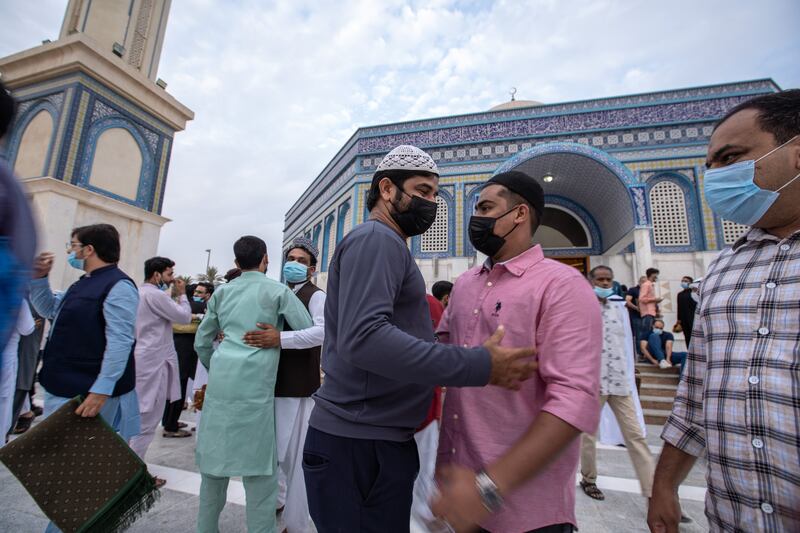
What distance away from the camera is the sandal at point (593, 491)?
120 inches

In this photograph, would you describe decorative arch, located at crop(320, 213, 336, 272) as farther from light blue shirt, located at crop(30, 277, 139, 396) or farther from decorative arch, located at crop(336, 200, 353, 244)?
light blue shirt, located at crop(30, 277, 139, 396)

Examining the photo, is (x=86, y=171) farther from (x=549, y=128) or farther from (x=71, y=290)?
(x=549, y=128)

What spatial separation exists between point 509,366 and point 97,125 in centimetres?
1152

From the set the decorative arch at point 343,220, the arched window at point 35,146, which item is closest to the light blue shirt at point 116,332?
the arched window at point 35,146

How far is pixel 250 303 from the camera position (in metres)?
2.39

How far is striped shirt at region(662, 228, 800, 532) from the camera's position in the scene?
0.97 metres

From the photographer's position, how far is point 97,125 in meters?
8.97

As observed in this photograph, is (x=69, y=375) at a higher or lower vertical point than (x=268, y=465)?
higher

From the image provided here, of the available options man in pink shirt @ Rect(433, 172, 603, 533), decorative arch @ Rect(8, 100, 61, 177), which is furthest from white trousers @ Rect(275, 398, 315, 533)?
decorative arch @ Rect(8, 100, 61, 177)

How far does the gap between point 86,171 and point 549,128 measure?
12.8 metres

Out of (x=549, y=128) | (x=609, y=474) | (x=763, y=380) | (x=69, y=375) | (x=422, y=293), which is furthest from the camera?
(x=549, y=128)

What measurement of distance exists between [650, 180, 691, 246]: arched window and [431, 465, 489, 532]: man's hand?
1221 cm

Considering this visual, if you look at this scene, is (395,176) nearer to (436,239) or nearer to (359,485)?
(359,485)

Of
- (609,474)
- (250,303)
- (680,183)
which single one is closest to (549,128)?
(680,183)
